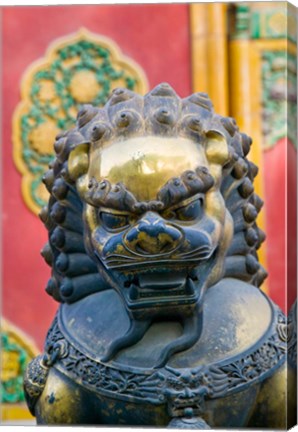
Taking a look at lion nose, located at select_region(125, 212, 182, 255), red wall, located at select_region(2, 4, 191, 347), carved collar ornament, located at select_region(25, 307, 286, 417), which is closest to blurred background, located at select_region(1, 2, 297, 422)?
red wall, located at select_region(2, 4, 191, 347)

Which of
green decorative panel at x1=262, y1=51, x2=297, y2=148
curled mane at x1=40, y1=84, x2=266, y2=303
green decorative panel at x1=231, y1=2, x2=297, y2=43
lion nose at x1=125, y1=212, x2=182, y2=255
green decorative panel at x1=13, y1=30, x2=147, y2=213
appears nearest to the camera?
lion nose at x1=125, y1=212, x2=182, y2=255

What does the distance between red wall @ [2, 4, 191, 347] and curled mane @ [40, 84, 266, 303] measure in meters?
2.36

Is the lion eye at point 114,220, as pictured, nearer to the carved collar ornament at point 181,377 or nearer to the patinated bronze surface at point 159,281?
the patinated bronze surface at point 159,281

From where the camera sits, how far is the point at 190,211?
201 cm

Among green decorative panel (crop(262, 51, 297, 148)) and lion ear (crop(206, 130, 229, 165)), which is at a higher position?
lion ear (crop(206, 130, 229, 165))

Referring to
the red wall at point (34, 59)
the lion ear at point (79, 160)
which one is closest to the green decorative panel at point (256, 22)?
the red wall at point (34, 59)

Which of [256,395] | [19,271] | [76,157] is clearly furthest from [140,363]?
[19,271]

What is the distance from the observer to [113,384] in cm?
208

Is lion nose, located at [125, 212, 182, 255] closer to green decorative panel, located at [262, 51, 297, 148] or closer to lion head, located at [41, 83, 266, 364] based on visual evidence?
lion head, located at [41, 83, 266, 364]

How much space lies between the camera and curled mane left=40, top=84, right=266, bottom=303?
2.06 m

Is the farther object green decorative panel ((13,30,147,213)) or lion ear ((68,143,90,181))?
green decorative panel ((13,30,147,213))

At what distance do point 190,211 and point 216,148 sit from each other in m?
0.13

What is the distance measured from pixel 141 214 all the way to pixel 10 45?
2.98 m

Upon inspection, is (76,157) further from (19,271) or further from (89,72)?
(89,72)
